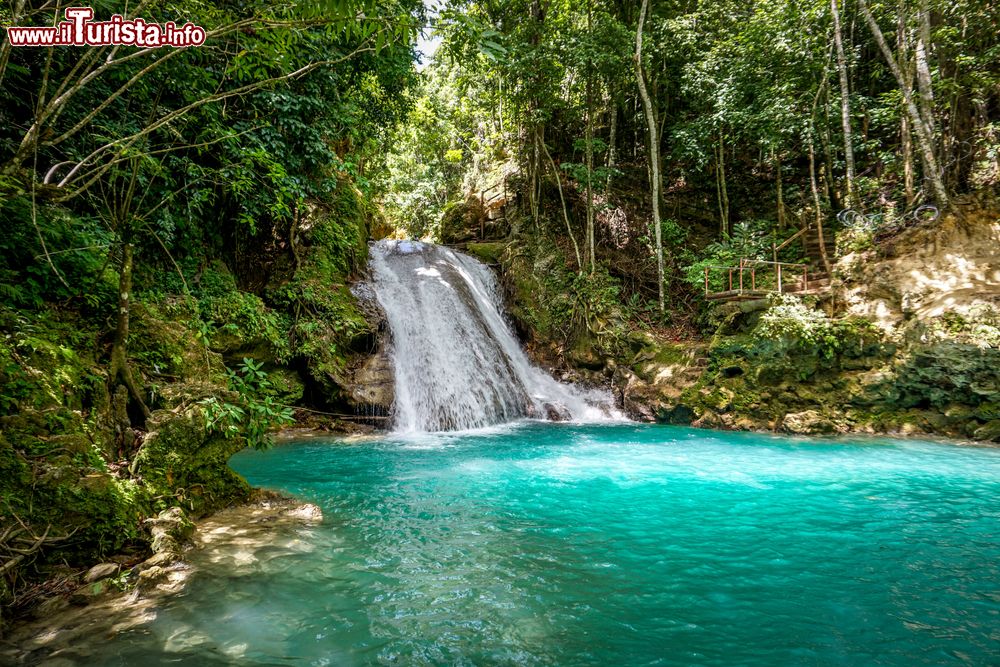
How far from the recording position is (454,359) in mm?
12219

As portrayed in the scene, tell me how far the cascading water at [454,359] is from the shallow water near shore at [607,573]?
12.6 ft

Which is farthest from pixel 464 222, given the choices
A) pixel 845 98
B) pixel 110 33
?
pixel 110 33

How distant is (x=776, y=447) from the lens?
8875 mm

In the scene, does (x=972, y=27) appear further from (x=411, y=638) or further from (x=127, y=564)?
(x=127, y=564)

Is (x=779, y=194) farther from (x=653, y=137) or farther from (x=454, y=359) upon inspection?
(x=454, y=359)

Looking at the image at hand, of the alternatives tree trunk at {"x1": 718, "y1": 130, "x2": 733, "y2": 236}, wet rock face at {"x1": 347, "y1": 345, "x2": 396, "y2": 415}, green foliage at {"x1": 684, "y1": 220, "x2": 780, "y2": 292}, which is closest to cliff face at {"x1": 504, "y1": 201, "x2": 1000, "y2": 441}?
green foliage at {"x1": 684, "y1": 220, "x2": 780, "y2": 292}

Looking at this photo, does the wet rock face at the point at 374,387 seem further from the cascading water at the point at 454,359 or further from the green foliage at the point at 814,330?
the green foliage at the point at 814,330

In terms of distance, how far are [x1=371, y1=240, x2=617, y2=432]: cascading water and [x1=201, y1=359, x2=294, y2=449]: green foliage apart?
555 centimetres

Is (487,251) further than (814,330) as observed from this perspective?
Yes

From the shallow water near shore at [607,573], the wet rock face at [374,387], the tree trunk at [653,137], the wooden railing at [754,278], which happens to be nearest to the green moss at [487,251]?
the tree trunk at [653,137]

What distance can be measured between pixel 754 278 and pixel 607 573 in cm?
1144

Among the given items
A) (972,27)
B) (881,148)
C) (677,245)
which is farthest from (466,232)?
(972,27)

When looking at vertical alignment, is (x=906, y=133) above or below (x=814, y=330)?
above

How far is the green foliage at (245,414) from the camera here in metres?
4.70
